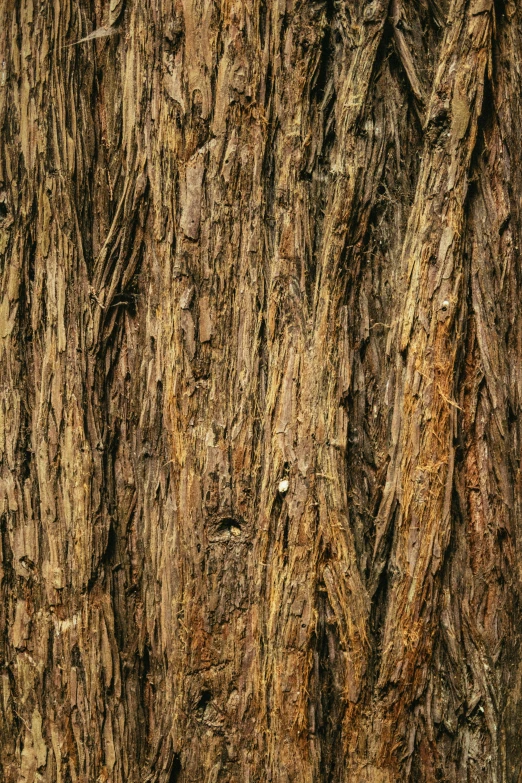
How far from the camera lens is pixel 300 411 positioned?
6.15ft

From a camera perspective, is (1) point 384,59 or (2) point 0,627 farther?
(2) point 0,627

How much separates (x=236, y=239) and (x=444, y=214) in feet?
1.79

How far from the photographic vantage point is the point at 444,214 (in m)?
1.85

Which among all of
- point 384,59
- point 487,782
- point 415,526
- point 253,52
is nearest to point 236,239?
point 253,52

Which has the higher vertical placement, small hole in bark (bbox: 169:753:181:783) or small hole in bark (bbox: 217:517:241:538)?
small hole in bark (bbox: 217:517:241:538)

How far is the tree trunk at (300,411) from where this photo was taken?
1.86 meters

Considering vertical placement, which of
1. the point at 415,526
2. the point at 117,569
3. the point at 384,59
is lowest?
the point at 117,569

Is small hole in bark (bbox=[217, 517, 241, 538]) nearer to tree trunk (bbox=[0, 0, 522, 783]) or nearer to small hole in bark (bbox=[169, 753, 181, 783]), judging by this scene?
tree trunk (bbox=[0, 0, 522, 783])

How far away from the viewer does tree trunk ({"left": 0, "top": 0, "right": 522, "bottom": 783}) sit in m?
1.86

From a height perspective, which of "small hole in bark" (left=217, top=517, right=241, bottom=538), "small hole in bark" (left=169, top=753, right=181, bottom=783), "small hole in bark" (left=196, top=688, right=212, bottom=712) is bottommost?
"small hole in bark" (left=169, top=753, right=181, bottom=783)

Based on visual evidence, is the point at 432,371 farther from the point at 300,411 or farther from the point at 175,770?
the point at 175,770

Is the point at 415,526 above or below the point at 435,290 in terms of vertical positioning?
below

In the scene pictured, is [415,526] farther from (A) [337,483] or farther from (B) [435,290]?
(B) [435,290]

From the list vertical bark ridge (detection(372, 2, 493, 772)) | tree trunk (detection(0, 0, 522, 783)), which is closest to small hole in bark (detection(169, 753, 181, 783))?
tree trunk (detection(0, 0, 522, 783))
